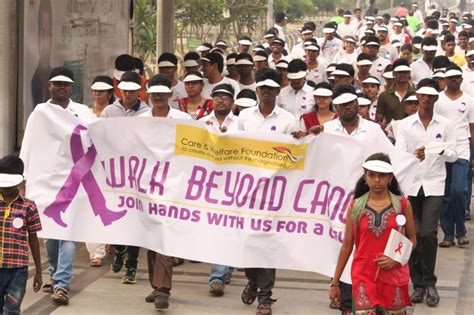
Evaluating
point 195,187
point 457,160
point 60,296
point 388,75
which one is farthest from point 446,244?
point 60,296

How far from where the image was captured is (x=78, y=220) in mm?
11539

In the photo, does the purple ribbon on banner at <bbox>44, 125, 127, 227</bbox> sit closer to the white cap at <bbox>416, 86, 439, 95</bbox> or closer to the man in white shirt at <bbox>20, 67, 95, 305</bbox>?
the man in white shirt at <bbox>20, 67, 95, 305</bbox>

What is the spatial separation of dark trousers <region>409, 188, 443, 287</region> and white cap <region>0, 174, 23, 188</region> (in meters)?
3.96

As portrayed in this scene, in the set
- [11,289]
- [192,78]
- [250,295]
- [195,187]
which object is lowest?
[250,295]

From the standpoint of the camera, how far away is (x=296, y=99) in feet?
49.3

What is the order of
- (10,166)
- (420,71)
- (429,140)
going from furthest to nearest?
(420,71) → (429,140) → (10,166)

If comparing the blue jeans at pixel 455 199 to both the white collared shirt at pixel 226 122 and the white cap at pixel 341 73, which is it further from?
the white collared shirt at pixel 226 122

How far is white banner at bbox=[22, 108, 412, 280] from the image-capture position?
36.4 ft

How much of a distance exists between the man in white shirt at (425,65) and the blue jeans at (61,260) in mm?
7991

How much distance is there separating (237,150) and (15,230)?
255 centimetres

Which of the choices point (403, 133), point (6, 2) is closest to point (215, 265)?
point (403, 133)

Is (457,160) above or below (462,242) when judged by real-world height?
above

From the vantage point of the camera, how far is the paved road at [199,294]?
36.9ft

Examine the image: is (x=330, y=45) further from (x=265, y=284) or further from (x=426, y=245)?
(x=265, y=284)
